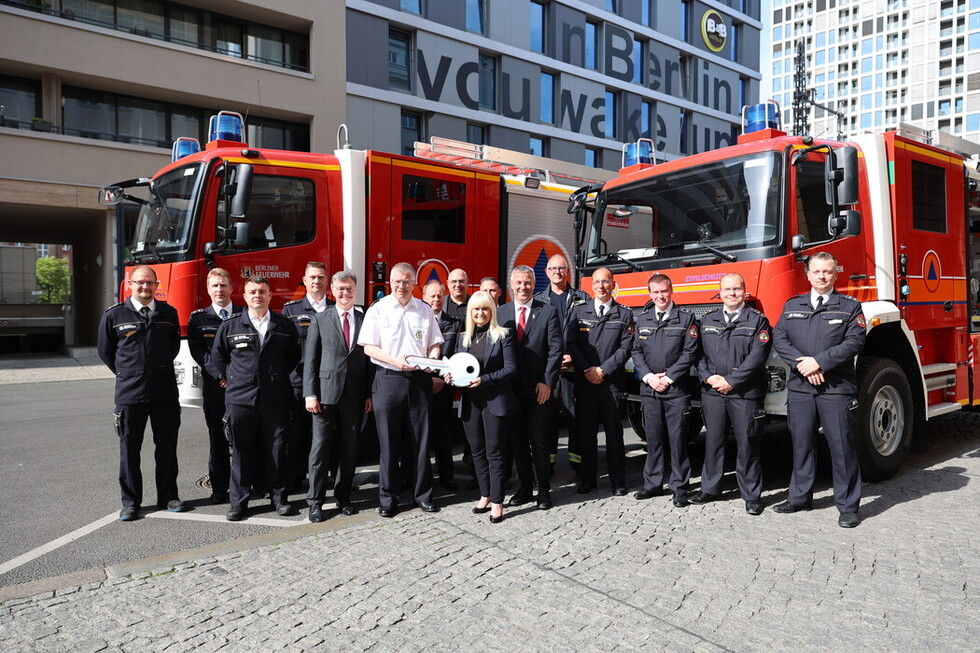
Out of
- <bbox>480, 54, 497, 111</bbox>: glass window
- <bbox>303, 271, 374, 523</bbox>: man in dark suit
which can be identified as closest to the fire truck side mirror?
<bbox>303, 271, 374, 523</bbox>: man in dark suit

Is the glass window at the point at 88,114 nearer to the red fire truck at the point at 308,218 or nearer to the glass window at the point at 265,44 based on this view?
the glass window at the point at 265,44

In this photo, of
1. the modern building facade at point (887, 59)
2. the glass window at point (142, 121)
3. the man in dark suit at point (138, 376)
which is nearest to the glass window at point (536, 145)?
the glass window at point (142, 121)

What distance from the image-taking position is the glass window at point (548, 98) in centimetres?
2634

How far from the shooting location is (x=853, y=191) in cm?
512

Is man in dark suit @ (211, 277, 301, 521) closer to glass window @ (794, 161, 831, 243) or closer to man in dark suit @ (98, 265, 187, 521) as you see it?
man in dark suit @ (98, 265, 187, 521)

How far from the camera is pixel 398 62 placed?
873 inches

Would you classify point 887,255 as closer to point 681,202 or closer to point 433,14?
point 681,202

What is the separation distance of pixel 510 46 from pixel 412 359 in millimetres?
22304

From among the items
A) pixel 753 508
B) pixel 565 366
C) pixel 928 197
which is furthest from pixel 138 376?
Result: pixel 928 197

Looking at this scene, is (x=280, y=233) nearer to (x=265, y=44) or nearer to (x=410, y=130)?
(x=265, y=44)

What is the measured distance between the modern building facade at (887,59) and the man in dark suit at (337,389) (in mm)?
74158

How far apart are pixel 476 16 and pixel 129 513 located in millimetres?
22790

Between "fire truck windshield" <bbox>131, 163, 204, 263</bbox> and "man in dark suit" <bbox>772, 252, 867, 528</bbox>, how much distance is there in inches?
198

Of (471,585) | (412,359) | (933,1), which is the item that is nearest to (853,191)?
(412,359)
